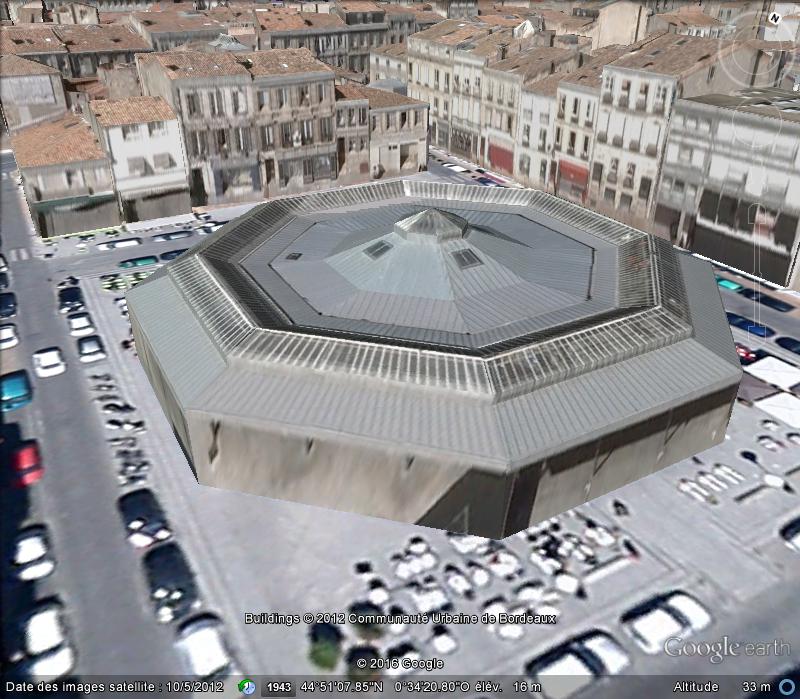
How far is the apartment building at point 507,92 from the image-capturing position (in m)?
84.1

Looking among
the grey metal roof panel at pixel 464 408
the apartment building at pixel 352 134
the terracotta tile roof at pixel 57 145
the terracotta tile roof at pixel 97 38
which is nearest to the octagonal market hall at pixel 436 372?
the grey metal roof panel at pixel 464 408

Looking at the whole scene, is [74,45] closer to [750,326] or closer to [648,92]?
[648,92]

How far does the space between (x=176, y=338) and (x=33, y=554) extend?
45.9 feet

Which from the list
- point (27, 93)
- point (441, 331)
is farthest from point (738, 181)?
point (27, 93)

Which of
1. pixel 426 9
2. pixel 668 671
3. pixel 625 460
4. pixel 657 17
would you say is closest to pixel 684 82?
pixel 625 460

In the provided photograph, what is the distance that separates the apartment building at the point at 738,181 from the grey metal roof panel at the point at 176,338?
50562 millimetres

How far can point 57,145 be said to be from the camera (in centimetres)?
7144

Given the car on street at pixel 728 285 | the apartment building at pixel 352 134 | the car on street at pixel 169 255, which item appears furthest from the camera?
Answer: the apartment building at pixel 352 134

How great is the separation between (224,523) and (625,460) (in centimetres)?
2212

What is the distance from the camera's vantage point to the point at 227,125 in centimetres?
7419

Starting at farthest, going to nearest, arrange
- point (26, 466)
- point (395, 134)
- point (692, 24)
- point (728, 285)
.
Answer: point (692, 24)
point (395, 134)
point (728, 285)
point (26, 466)

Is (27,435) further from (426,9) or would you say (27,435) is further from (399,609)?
(426,9)

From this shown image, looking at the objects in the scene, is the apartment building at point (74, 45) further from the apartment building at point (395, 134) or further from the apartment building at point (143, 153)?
the apartment building at point (395, 134)

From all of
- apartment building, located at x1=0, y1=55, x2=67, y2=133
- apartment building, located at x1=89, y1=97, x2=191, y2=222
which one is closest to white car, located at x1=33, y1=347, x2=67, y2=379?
apartment building, located at x1=89, y1=97, x2=191, y2=222
